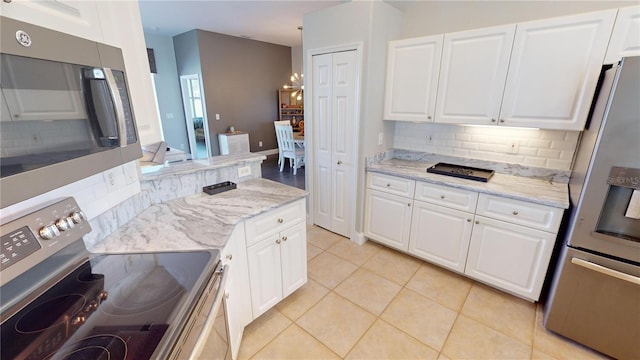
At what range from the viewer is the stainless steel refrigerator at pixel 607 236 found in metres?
1.38

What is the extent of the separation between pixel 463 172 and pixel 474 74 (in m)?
0.81

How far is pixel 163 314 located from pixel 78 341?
20 cm

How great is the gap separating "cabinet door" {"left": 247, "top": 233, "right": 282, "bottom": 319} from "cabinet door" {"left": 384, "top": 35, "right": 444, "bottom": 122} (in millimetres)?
1715

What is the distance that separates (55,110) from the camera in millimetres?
749

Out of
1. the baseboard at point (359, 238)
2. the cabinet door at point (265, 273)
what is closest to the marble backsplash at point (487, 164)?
the baseboard at point (359, 238)

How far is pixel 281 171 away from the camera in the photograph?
574cm

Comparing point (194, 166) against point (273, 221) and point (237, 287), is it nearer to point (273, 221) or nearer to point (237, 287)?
point (273, 221)

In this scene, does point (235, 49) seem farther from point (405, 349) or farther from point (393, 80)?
point (405, 349)

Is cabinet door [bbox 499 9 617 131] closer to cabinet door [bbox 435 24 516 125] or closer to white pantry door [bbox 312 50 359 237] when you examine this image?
cabinet door [bbox 435 24 516 125]

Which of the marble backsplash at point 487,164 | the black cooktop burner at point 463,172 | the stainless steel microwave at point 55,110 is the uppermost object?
the stainless steel microwave at point 55,110

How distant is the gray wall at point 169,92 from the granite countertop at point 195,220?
5.16 metres

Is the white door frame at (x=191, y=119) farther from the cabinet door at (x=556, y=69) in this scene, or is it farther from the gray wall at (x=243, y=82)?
the cabinet door at (x=556, y=69)

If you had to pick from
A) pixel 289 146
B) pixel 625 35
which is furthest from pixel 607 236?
pixel 289 146

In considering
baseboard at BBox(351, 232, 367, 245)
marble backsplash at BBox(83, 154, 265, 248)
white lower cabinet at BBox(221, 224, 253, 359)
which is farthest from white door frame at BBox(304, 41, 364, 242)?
white lower cabinet at BBox(221, 224, 253, 359)
